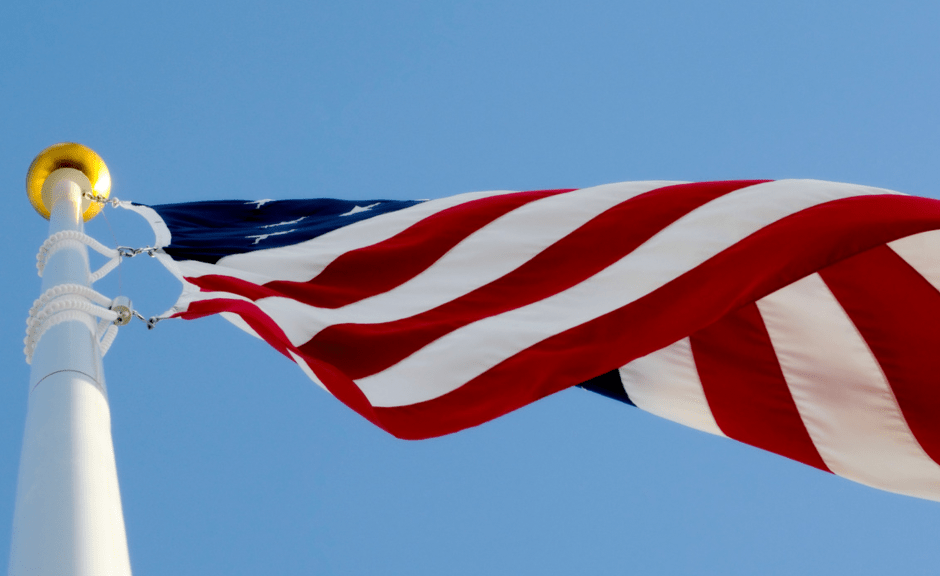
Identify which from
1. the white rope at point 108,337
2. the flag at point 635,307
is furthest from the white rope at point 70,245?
the white rope at point 108,337

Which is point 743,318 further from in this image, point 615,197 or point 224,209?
point 224,209

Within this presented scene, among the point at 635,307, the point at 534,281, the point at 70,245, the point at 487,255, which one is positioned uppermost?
the point at 70,245

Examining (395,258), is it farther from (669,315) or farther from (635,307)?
(669,315)

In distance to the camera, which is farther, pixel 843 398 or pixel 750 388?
pixel 750 388

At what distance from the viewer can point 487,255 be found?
6168mm

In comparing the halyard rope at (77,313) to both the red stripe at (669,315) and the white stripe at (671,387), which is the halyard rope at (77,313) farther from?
the white stripe at (671,387)

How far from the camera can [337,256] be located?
643cm

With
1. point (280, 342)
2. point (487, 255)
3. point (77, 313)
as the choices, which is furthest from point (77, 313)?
point (487, 255)

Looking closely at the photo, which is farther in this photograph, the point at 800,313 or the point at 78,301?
the point at 800,313

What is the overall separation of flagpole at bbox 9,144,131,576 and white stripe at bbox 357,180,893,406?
1.39m

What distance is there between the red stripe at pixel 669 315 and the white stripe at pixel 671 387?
1277 millimetres

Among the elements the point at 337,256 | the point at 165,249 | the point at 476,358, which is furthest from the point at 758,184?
the point at 165,249

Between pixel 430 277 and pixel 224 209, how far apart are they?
2.37 metres

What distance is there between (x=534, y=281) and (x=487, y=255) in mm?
432
